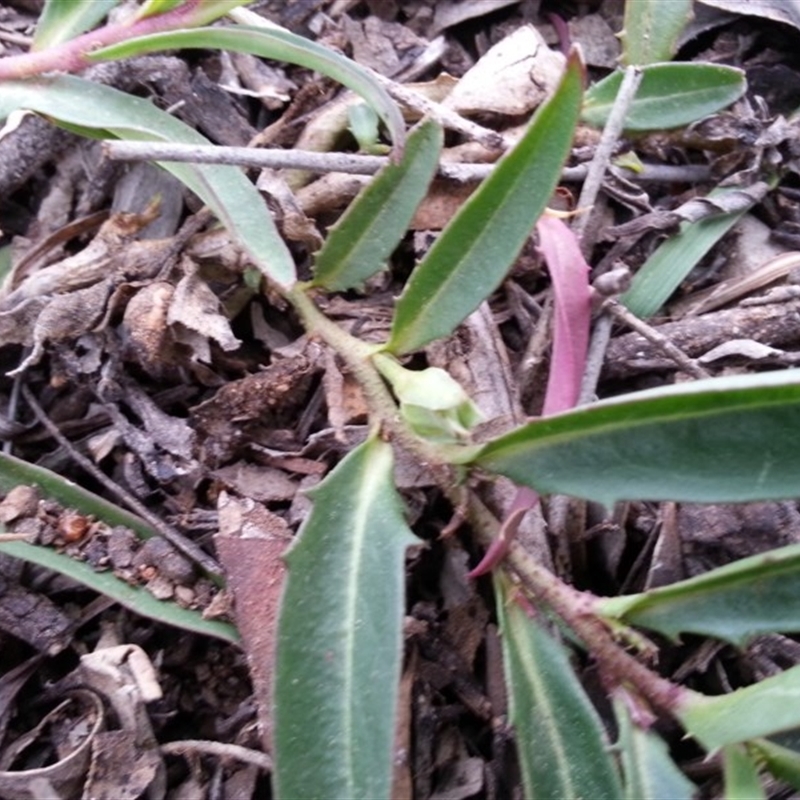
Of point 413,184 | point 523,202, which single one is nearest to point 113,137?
point 413,184

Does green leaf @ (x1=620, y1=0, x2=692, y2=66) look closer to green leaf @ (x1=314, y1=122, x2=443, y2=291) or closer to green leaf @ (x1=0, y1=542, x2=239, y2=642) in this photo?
green leaf @ (x1=314, y1=122, x2=443, y2=291)

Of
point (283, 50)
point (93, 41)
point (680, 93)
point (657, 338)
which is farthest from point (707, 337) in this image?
point (93, 41)

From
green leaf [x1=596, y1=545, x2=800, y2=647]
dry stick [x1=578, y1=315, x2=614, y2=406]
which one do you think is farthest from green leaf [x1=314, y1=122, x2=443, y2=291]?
green leaf [x1=596, y1=545, x2=800, y2=647]

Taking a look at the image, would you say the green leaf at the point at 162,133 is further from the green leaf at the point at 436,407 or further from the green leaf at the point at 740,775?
the green leaf at the point at 740,775

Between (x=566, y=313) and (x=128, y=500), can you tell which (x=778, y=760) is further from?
(x=128, y=500)

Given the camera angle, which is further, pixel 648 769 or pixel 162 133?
→ pixel 162 133

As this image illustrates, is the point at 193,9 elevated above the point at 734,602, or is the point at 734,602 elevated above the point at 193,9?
the point at 193,9
